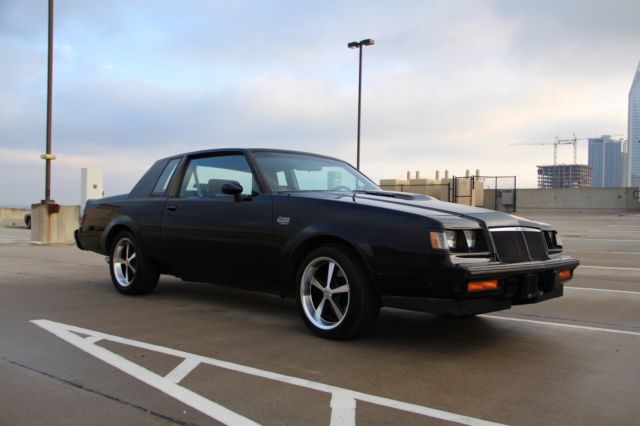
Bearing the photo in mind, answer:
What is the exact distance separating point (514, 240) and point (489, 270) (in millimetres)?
580

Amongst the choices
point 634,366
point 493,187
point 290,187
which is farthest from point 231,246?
point 493,187

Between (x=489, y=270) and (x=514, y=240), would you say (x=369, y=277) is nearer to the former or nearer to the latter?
(x=489, y=270)

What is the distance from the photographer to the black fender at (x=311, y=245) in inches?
163

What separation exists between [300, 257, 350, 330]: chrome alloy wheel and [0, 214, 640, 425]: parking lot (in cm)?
19

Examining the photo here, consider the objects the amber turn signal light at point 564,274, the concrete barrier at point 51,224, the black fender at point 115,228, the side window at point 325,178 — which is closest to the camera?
the amber turn signal light at point 564,274

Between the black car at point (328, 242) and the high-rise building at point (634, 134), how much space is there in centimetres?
5040

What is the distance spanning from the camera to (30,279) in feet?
25.6

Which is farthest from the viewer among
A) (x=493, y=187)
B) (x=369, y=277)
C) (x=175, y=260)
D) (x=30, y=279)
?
(x=493, y=187)

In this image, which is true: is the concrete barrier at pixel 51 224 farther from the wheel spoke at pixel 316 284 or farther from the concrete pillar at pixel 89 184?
the wheel spoke at pixel 316 284

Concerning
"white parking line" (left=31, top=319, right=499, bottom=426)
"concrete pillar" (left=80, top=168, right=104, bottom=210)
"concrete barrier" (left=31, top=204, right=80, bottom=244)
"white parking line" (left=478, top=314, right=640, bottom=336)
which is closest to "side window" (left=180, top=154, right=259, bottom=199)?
"white parking line" (left=31, top=319, right=499, bottom=426)

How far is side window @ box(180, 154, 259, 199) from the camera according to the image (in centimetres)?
531

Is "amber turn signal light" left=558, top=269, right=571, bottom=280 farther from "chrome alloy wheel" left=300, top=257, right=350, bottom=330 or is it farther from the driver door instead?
the driver door

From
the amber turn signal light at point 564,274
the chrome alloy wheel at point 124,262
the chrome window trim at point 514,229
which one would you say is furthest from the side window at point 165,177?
the amber turn signal light at point 564,274

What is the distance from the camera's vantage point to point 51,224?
14.5 metres
